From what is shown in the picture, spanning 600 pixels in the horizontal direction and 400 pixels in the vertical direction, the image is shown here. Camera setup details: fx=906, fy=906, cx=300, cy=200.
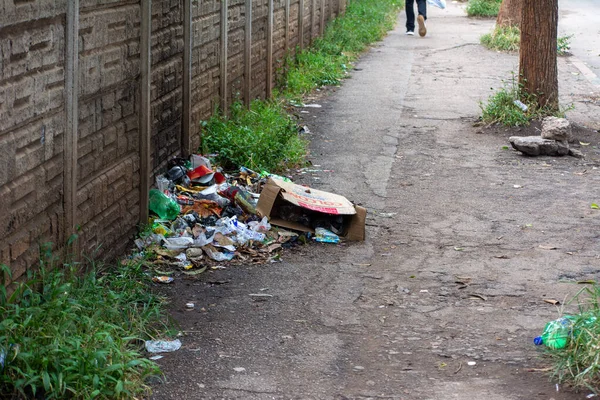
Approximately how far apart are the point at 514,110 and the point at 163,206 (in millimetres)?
5488

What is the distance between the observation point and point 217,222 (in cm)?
631

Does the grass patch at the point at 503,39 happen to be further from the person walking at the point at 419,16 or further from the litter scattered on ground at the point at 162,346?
the litter scattered on ground at the point at 162,346

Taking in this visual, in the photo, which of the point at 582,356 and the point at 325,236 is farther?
the point at 325,236

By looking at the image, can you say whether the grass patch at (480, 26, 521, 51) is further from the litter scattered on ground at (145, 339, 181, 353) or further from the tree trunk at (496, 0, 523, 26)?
the litter scattered on ground at (145, 339, 181, 353)

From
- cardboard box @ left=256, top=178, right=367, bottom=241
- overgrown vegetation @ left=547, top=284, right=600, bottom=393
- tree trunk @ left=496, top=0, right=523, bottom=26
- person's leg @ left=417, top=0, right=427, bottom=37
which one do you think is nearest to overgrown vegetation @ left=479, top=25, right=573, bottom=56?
tree trunk @ left=496, top=0, right=523, bottom=26

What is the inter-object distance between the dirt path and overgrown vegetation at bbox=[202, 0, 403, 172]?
43 cm

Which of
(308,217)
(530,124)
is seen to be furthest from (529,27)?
(308,217)

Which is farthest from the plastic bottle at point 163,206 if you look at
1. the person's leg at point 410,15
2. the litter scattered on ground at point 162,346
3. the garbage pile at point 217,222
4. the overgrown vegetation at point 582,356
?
the person's leg at point 410,15

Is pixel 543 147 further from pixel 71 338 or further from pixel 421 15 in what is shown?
pixel 421 15

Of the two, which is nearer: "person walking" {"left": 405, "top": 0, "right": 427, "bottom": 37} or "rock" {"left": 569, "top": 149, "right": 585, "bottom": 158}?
"rock" {"left": 569, "top": 149, "right": 585, "bottom": 158}

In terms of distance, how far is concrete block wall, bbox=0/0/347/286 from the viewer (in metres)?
4.13

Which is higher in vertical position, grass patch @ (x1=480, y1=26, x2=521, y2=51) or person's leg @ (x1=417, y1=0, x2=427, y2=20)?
person's leg @ (x1=417, y1=0, x2=427, y2=20)

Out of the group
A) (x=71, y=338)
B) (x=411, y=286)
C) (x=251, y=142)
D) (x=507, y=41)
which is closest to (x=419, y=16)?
(x=507, y=41)

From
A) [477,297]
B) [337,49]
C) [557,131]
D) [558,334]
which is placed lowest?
[477,297]
